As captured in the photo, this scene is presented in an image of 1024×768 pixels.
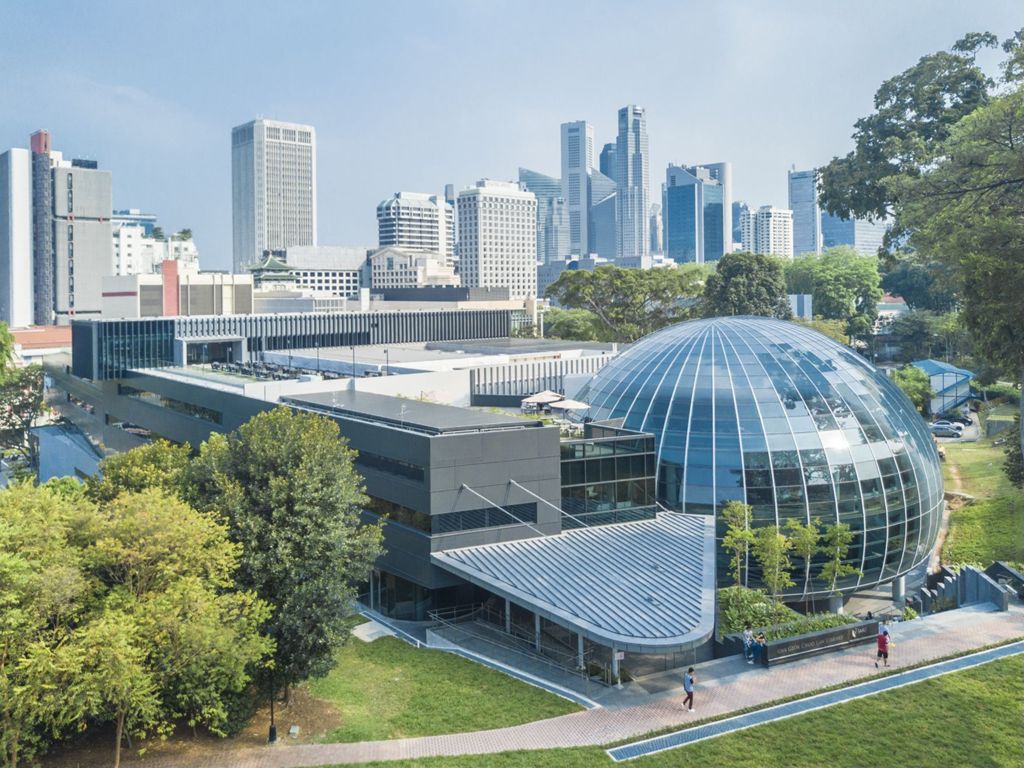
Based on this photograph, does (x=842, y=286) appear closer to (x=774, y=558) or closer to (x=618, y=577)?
(x=774, y=558)

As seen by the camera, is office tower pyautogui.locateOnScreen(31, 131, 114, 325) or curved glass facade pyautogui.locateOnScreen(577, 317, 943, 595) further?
office tower pyautogui.locateOnScreen(31, 131, 114, 325)

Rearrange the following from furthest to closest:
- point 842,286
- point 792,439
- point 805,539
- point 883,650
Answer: point 842,286
point 792,439
point 805,539
point 883,650

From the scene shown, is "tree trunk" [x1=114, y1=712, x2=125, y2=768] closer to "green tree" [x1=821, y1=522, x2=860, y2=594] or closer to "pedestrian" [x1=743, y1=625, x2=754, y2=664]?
"pedestrian" [x1=743, y1=625, x2=754, y2=664]

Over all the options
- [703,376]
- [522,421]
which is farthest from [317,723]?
[703,376]

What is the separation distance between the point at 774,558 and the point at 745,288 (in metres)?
64.4

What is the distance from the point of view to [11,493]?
22938 millimetres

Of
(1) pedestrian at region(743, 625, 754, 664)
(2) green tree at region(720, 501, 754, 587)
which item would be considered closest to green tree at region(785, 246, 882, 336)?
(2) green tree at region(720, 501, 754, 587)

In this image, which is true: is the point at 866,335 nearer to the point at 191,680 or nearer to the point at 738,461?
the point at 738,461

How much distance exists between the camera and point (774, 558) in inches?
1246

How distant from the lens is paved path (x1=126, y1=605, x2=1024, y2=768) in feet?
74.9

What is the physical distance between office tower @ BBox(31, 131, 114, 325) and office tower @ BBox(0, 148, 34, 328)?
139 cm

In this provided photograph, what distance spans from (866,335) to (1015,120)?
304 feet

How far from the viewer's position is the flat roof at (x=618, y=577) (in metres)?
25.6

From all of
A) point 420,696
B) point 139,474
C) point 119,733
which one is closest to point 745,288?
point 420,696
